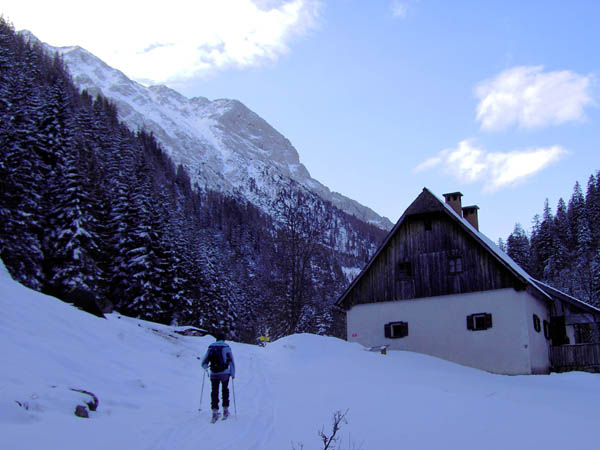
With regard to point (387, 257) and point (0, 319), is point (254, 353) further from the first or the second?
point (0, 319)

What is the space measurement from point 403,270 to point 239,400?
49.4ft

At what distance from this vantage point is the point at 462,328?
79.6 ft

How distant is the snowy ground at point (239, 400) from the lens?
8.21 meters

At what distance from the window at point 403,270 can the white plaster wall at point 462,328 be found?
4.30 ft

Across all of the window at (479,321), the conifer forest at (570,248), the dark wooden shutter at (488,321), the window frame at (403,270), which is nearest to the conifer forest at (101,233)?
the window frame at (403,270)

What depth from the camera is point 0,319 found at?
11859 mm

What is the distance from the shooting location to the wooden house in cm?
2327

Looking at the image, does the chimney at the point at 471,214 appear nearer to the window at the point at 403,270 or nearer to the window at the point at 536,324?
the window at the point at 403,270

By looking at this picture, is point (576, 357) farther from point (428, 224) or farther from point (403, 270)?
point (428, 224)

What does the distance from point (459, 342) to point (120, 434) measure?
19262 mm

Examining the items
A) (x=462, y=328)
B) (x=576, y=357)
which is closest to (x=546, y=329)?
(x=576, y=357)

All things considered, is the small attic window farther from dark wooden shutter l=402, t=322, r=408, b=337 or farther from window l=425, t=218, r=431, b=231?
dark wooden shutter l=402, t=322, r=408, b=337

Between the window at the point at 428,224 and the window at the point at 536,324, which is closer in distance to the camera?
the window at the point at 536,324

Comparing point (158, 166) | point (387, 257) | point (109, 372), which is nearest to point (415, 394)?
point (109, 372)
